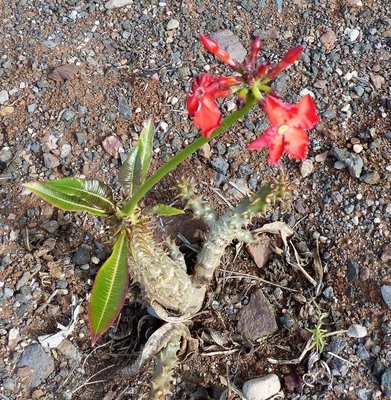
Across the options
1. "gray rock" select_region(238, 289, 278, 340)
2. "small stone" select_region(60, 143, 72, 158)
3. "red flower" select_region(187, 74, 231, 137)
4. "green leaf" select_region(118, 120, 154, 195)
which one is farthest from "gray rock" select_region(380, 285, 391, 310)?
"small stone" select_region(60, 143, 72, 158)

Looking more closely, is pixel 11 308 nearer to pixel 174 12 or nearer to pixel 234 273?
A: pixel 234 273

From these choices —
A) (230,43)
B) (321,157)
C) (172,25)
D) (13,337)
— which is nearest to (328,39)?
(230,43)

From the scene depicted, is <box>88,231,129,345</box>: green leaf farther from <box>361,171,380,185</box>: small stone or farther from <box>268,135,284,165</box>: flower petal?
<box>361,171,380,185</box>: small stone

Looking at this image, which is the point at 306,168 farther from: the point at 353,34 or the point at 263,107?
the point at 263,107

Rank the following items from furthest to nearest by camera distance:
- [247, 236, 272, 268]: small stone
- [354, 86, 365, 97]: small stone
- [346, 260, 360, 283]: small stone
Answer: [354, 86, 365, 97]: small stone → [247, 236, 272, 268]: small stone → [346, 260, 360, 283]: small stone

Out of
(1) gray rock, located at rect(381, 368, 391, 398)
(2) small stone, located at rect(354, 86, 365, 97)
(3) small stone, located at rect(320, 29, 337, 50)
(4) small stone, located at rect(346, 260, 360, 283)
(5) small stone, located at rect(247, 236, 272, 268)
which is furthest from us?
(3) small stone, located at rect(320, 29, 337, 50)

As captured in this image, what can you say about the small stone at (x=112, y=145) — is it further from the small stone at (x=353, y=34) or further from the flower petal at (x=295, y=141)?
the flower petal at (x=295, y=141)

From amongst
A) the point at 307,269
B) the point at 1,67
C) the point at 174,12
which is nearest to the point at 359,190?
the point at 307,269
